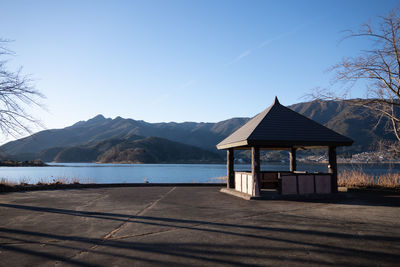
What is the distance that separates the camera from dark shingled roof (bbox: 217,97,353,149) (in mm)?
11984

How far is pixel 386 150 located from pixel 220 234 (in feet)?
37.6

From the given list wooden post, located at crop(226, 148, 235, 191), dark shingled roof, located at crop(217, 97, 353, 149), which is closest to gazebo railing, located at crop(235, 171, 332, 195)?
dark shingled roof, located at crop(217, 97, 353, 149)

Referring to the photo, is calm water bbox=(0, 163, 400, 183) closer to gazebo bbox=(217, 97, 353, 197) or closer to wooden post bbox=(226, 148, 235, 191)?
wooden post bbox=(226, 148, 235, 191)

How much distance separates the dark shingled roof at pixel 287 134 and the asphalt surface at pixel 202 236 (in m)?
3.02

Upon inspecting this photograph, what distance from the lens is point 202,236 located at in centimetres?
611

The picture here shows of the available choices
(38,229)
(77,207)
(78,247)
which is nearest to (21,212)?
(77,207)

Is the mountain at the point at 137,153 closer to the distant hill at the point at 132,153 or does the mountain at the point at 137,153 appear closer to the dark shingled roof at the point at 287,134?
the distant hill at the point at 132,153

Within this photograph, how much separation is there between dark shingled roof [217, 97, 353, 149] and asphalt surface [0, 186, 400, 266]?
9.89ft

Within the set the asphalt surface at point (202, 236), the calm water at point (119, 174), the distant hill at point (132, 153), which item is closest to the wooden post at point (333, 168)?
the asphalt surface at point (202, 236)

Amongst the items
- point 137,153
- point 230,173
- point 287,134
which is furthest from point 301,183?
point 137,153

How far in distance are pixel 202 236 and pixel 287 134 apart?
752 centimetres

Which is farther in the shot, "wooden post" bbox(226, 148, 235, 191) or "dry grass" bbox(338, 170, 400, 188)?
"wooden post" bbox(226, 148, 235, 191)

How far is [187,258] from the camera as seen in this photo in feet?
15.6

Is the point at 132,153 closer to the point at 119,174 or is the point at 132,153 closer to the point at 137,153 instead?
the point at 137,153
